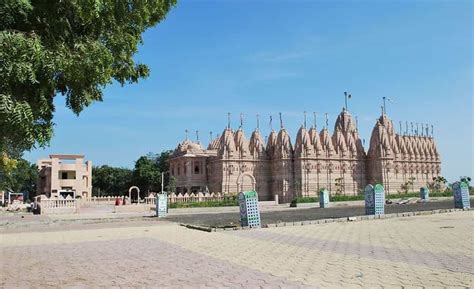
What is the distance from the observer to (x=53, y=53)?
5.20 m

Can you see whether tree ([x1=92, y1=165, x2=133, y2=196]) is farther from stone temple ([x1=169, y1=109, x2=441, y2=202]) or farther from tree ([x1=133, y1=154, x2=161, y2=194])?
stone temple ([x1=169, y1=109, x2=441, y2=202])

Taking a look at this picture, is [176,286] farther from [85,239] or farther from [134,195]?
[134,195]

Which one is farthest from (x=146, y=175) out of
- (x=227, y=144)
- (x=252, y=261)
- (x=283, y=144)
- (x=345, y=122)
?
(x=252, y=261)

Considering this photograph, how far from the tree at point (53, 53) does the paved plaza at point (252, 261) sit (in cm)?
337

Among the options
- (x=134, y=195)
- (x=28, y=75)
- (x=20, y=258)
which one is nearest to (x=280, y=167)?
(x=134, y=195)

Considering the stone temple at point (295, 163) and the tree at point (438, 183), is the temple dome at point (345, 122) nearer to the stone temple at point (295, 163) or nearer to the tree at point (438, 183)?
the stone temple at point (295, 163)

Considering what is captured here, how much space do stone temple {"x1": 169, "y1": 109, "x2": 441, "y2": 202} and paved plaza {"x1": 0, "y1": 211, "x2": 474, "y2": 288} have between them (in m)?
54.0

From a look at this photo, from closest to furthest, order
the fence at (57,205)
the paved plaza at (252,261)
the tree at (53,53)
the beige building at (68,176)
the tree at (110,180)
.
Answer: the tree at (53,53) < the paved plaza at (252,261) < the fence at (57,205) < the beige building at (68,176) < the tree at (110,180)

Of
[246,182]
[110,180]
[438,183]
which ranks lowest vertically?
[438,183]

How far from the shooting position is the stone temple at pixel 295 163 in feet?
230

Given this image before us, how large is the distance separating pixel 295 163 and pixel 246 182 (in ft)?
28.9

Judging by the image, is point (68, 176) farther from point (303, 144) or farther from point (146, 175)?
point (303, 144)

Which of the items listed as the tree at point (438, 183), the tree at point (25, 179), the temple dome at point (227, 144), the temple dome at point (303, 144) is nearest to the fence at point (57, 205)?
the tree at point (25, 179)

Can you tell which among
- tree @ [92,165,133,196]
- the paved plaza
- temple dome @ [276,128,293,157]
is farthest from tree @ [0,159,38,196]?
the paved plaza
